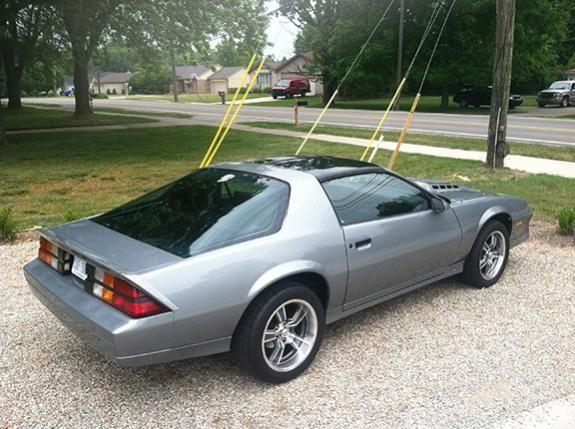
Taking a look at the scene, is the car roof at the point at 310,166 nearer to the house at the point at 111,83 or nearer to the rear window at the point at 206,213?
the rear window at the point at 206,213

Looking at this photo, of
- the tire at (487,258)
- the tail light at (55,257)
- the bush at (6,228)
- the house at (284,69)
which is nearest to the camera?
the tail light at (55,257)

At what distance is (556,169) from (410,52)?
945 inches

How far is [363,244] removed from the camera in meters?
3.87

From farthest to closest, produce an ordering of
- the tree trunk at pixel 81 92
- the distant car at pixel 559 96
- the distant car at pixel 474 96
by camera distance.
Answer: the distant car at pixel 474 96
the distant car at pixel 559 96
the tree trunk at pixel 81 92

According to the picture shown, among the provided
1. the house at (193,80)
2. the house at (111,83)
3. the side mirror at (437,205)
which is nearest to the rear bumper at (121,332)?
the side mirror at (437,205)

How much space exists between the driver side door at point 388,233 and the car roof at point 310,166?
6cm

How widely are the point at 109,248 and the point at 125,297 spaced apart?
456 mm

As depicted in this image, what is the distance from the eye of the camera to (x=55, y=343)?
4.07 m

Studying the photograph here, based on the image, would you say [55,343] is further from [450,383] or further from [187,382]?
[450,383]

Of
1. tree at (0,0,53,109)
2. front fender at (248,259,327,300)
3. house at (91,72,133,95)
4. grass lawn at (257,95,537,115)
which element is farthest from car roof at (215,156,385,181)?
house at (91,72,133,95)

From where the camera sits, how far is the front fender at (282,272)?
10.7 feet

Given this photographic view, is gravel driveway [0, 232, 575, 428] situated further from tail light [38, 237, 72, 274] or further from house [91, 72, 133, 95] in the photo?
house [91, 72, 133, 95]

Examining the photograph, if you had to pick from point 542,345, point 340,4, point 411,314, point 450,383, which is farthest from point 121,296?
point 340,4

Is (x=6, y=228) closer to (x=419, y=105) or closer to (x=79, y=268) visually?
(x=79, y=268)
